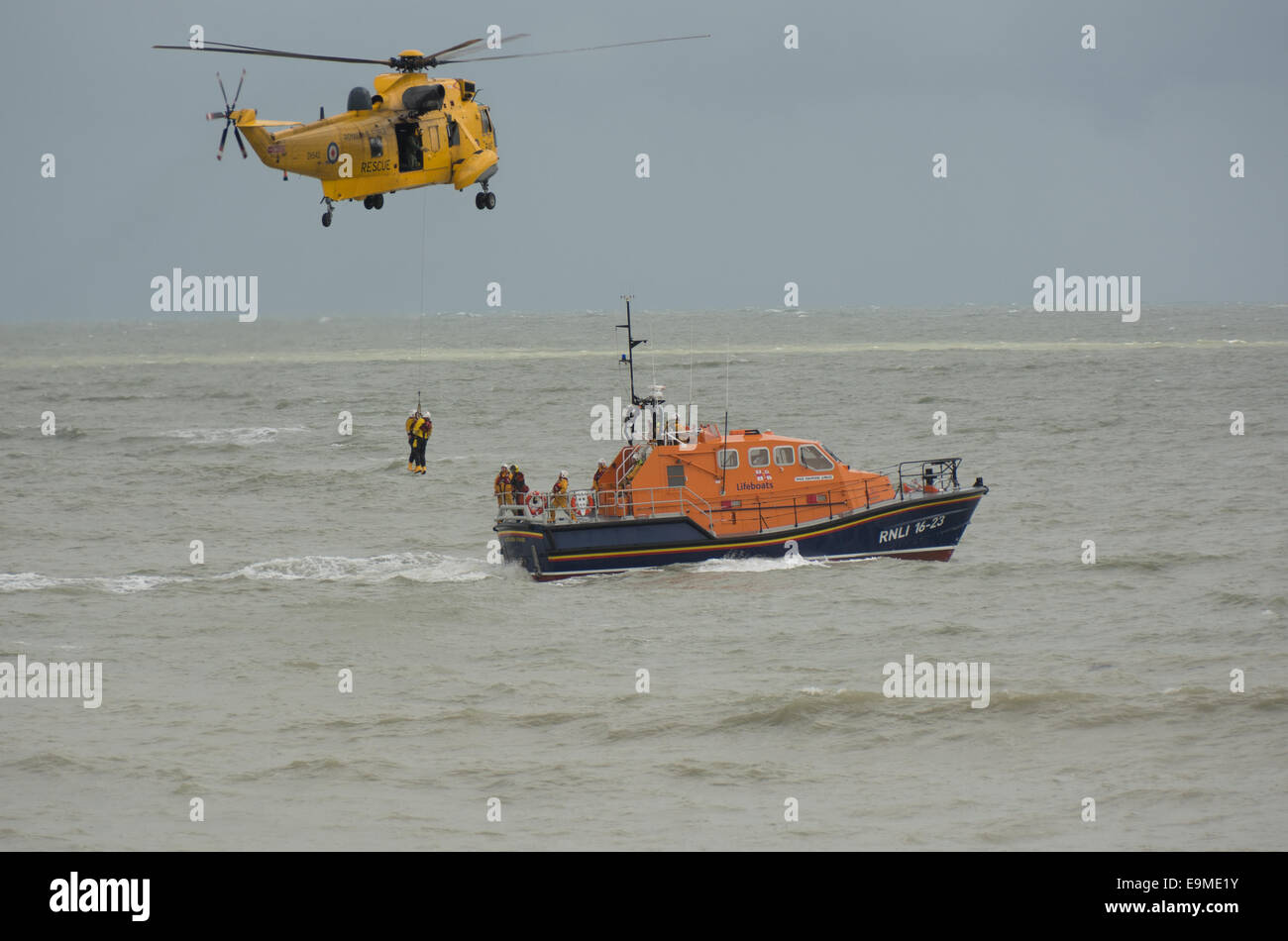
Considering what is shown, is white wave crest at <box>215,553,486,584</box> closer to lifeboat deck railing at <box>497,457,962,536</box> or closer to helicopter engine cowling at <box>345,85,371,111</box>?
lifeboat deck railing at <box>497,457,962,536</box>

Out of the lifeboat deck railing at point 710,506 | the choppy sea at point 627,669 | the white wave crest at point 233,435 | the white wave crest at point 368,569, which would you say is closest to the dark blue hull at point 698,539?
the lifeboat deck railing at point 710,506

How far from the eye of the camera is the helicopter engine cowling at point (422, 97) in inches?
747

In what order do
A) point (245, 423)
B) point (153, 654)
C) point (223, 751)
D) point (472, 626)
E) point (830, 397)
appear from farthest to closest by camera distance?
point (830, 397) → point (245, 423) → point (472, 626) → point (153, 654) → point (223, 751)

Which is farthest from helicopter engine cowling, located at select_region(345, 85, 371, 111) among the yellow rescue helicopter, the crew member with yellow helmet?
the crew member with yellow helmet

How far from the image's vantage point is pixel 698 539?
26.3 meters

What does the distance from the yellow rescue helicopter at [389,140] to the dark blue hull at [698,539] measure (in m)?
8.31

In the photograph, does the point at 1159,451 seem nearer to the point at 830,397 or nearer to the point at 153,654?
the point at 830,397

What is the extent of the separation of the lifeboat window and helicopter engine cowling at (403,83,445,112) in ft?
34.7

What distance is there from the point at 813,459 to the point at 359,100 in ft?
37.5

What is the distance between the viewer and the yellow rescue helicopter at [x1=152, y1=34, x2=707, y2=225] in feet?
60.4

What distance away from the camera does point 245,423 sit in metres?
64.9

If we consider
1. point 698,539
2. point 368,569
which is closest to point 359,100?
point 698,539

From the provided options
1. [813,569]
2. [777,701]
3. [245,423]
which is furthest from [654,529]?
[245,423]
